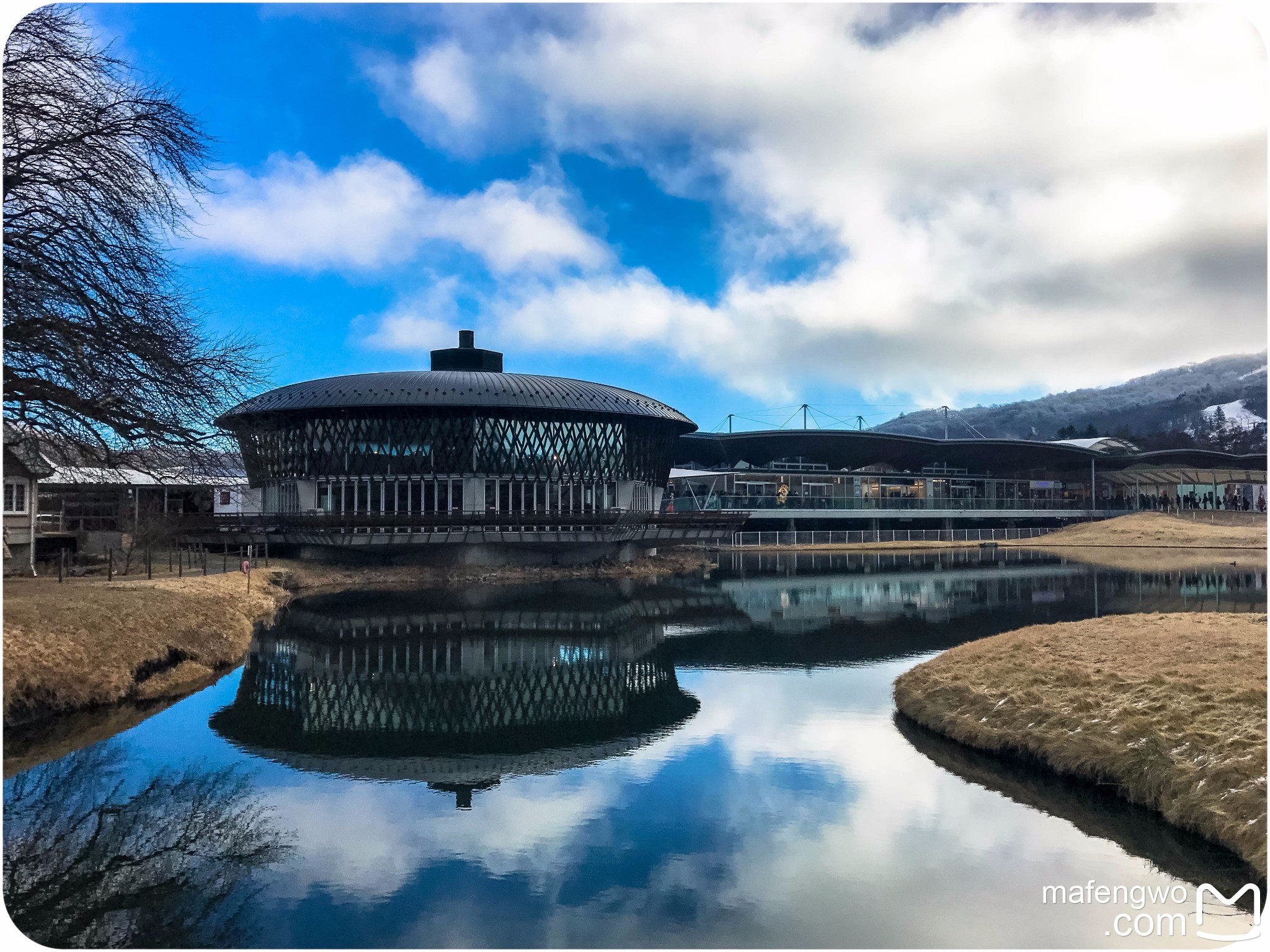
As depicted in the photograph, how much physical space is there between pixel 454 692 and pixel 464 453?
108 feet

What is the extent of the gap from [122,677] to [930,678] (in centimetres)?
1695

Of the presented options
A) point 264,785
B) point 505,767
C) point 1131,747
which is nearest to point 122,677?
point 264,785

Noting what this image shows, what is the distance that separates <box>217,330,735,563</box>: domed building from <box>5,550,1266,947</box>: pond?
1092 inches

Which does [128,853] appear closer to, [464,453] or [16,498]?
[16,498]

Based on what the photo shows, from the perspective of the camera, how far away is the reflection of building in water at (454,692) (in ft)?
51.9

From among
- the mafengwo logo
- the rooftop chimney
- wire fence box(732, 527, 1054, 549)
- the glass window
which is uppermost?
the rooftop chimney

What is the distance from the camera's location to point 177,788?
1356cm

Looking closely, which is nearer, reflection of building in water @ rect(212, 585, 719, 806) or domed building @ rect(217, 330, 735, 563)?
reflection of building in water @ rect(212, 585, 719, 806)

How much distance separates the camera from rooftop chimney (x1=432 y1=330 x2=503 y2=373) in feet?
205

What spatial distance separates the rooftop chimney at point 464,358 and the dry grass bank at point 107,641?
36536 millimetres

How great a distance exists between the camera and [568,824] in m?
12.2

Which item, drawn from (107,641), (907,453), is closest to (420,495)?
(107,641)

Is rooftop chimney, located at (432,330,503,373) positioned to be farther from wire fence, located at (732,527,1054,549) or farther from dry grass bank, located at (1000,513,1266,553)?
dry grass bank, located at (1000,513,1266,553)

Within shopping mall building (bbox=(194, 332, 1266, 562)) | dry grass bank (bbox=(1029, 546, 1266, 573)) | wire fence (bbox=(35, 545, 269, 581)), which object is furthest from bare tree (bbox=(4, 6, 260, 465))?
dry grass bank (bbox=(1029, 546, 1266, 573))
